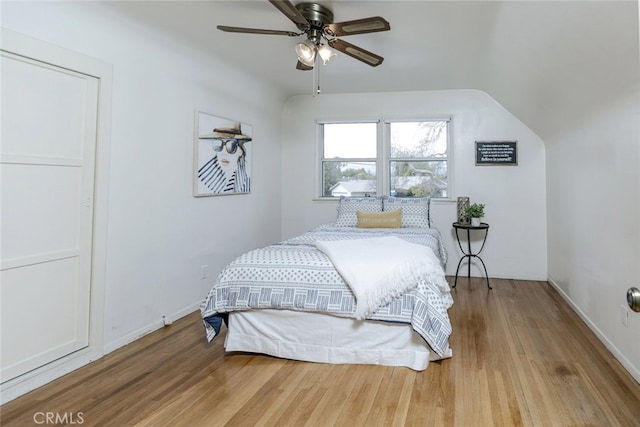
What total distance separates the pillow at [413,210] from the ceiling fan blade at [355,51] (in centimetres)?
187

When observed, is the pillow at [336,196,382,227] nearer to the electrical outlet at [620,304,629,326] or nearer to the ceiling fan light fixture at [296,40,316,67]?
the ceiling fan light fixture at [296,40,316,67]

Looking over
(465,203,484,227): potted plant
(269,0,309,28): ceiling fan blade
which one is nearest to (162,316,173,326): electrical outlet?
(269,0,309,28): ceiling fan blade

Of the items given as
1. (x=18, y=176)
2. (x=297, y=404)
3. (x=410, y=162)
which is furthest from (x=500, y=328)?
(x=18, y=176)

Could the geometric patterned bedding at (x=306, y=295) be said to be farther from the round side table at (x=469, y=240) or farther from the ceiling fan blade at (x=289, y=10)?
the round side table at (x=469, y=240)

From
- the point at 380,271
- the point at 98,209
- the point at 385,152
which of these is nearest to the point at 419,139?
the point at 385,152

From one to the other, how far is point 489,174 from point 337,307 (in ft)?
10.6

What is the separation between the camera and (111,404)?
1842 millimetres

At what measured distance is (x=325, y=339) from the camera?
7.65 ft

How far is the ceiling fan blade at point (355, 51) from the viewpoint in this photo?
2.59 metres

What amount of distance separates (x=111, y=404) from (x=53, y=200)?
118 cm

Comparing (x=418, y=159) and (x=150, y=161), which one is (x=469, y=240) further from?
(x=150, y=161)

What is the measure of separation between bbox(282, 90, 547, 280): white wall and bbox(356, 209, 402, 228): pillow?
2.85 ft

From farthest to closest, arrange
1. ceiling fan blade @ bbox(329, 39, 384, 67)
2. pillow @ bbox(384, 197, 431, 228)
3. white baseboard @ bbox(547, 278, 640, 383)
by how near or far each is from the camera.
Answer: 1. pillow @ bbox(384, 197, 431, 228)
2. ceiling fan blade @ bbox(329, 39, 384, 67)
3. white baseboard @ bbox(547, 278, 640, 383)

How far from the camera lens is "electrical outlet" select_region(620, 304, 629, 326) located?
7.18 feet
